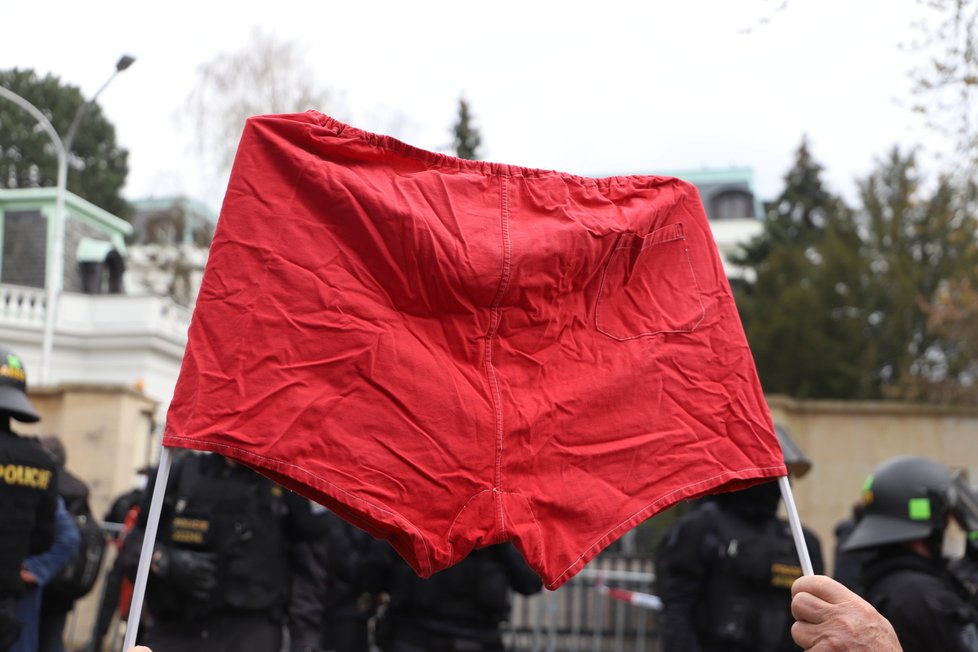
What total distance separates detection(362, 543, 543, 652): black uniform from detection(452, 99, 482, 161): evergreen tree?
31.8 m

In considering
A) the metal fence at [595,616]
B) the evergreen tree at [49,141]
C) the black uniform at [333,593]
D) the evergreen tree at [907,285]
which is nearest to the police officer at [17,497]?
the black uniform at [333,593]

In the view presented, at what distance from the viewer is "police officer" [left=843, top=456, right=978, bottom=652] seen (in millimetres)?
5117

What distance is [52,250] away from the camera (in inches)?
1260

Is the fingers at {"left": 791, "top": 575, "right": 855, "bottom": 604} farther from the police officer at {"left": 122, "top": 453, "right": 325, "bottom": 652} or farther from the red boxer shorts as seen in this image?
the police officer at {"left": 122, "top": 453, "right": 325, "bottom": 652}

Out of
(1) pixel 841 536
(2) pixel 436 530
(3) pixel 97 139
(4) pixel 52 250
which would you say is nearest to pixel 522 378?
(2) pixel 436 530

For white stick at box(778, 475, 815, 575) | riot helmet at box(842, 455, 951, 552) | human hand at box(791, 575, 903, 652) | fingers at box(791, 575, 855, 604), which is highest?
white stick at box(778, 475, 815, 575)

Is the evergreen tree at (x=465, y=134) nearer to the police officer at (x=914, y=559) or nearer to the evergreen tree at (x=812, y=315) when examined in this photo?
the evergreen tree at (x=812, y=315)

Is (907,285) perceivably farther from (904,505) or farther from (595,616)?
(904,505)

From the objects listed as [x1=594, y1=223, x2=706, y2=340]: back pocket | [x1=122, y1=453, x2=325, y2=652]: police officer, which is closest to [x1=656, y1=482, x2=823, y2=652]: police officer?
[x1=122, y1=453, x2=325, y2=652]: police officer

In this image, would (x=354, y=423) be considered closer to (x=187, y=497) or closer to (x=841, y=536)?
(x=187, y=497)

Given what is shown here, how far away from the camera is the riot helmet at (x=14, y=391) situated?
6.08 meters

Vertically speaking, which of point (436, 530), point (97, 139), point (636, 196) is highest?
point (97, 139)

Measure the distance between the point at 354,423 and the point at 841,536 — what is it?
330 inches

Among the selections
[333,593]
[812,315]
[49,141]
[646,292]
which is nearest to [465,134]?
[812,315]
